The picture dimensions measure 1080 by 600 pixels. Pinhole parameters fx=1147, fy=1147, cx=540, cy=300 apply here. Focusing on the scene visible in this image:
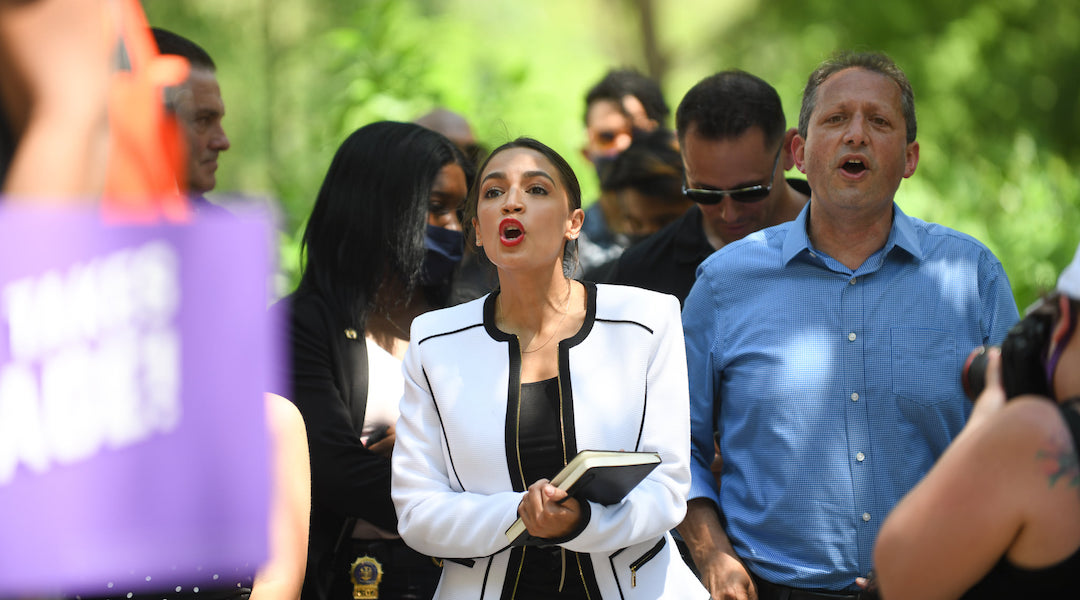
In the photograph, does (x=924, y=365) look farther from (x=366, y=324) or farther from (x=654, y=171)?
(x=654, y=171)

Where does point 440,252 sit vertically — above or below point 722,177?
below

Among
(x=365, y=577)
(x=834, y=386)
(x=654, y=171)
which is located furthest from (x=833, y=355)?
(x=654, y=171)

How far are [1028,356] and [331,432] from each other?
2012 millimetres

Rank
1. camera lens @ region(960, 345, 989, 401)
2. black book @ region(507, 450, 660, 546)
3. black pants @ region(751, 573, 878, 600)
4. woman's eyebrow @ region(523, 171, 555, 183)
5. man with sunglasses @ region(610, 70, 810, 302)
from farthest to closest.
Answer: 1. man with sunglasses @ region(610, 70, 810, 302)
2. woman's eyebrow @ region(523, 171, 555, 183)
3. black pants @ region(751, 573, 878, 600)
4. black book @ region(507, 450, 660, 546)
5. camera lens @ region(960, 345, 989, 401)

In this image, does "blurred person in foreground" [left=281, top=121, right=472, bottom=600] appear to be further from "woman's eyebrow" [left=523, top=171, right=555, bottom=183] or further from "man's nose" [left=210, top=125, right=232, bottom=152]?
"woman's eyebrow" [left=523, top=171, right=555, bottom=183]

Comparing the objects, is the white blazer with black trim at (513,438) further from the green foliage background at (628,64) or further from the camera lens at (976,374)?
the green foliage background at (628,64)

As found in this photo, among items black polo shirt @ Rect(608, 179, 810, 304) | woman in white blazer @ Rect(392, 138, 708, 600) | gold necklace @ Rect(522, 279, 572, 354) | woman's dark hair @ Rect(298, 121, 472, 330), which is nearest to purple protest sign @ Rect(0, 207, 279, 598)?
woman in white blazer @ Rect(392, 138, 708, 600)

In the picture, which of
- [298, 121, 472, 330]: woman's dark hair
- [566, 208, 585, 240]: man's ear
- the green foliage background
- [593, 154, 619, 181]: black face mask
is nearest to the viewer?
[566, 208, 585, 240]: man's ear

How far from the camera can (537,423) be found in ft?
9.59

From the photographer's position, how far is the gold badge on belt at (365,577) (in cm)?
336

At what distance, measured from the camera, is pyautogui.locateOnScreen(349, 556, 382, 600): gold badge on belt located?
336 centimetres

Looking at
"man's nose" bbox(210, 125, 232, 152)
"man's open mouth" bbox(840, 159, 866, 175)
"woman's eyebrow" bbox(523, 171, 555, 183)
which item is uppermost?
"man's nose" bbox(210, 125, 232, 152)

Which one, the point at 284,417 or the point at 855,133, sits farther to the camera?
the point at 855,133

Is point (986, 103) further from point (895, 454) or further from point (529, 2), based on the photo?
point (895, 454)
